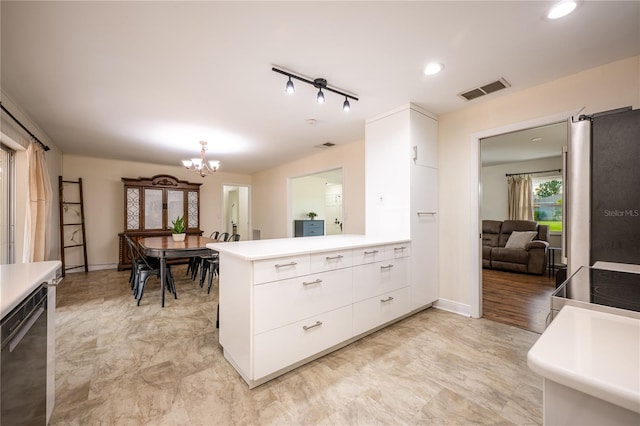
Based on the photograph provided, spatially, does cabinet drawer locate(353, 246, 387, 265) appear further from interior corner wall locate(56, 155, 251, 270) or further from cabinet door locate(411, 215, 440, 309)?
interior corner wall locate(56, 155, 251, 270)

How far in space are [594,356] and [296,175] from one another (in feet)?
18.2

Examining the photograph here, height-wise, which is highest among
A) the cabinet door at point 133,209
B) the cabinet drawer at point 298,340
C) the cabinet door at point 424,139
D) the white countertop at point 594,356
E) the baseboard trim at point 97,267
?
the cabinet door at point 424,139

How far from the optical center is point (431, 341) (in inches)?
93.3

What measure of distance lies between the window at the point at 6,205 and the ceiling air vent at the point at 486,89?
5.09 meters

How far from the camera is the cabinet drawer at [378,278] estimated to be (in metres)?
2.30

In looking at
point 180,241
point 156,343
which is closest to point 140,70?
point 156,343

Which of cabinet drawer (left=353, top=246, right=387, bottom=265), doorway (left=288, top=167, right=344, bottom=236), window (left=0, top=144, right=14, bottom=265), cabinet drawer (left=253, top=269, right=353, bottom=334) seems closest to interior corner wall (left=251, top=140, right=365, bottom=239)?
doorway (left=288, top=167, right=344, bottom=236)

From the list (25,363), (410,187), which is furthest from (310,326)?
(410,187)

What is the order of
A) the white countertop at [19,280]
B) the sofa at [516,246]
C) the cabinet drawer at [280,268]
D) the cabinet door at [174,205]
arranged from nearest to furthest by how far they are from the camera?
the white countertop at [19,280] < the cabinet drawer at [280,268] < the sofa at [516,246] < the cabinet door at [174,205]

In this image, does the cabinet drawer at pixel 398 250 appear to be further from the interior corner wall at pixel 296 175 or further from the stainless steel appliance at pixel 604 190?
the interior corner wall at pixel 296 175

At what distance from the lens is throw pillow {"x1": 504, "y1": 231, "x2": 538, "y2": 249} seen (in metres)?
5.18

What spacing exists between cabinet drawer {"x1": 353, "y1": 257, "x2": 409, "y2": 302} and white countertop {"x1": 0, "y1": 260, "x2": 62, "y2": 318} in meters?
1.91

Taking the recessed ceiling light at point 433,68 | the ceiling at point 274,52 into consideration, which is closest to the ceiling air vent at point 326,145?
the ceiling at point 274,52

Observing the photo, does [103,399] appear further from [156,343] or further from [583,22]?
[583,22]
